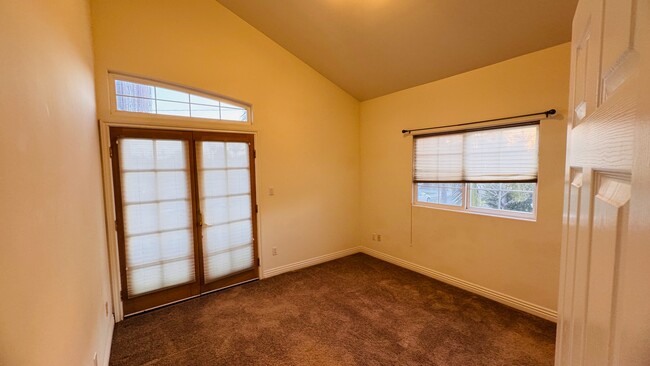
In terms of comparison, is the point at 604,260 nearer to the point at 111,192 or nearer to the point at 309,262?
the point at 111,192

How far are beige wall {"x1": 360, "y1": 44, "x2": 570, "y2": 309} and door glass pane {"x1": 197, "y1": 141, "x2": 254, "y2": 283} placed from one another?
2.03 m

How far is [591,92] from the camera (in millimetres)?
636

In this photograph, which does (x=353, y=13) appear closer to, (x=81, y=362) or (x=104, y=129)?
(x=104, y=129)

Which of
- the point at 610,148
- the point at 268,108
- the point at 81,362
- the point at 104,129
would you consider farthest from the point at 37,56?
the point at 268,108

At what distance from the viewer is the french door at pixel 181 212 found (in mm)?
2732

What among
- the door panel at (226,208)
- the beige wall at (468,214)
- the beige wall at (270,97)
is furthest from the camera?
the door panel at (226,208)

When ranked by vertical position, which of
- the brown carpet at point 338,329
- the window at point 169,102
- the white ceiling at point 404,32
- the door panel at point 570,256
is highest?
the white ceiling at point 404,32

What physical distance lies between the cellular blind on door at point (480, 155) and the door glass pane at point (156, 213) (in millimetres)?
3014

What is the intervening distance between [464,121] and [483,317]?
212cm

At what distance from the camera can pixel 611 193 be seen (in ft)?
1.46

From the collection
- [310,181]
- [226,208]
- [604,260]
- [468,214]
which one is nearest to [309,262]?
[310,181]

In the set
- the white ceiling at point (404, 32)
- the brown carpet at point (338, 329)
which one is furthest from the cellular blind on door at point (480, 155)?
the brown carpet at point (338, 329)

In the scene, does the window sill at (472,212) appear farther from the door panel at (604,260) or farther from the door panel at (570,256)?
the door panel at (604,260)

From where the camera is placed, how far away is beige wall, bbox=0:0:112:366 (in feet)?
2.28
